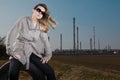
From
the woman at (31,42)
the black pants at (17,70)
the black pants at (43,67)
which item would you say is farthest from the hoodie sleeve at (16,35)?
the black pants at (43,67)

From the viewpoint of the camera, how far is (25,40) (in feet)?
16.3

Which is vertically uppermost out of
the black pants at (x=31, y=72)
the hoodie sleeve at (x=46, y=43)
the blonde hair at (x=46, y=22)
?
the blonde hair at (x=46, y=22)

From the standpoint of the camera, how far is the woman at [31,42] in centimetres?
487

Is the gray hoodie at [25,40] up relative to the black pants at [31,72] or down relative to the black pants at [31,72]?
up

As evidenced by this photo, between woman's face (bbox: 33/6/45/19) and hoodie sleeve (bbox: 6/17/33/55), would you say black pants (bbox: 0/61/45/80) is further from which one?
woman's face (bbox: 33/6/45/19)

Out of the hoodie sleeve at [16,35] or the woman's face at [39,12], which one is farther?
the woman's face at [39,12]

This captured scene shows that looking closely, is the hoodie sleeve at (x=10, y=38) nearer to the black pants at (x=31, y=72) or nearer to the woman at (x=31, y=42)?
the woman at (x=31, y=42)

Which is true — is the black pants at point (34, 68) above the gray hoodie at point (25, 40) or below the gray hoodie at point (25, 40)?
below

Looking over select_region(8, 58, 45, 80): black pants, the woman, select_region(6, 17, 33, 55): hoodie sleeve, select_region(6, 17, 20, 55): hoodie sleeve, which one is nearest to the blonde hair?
the woman

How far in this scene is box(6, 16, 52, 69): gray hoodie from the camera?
4.87m

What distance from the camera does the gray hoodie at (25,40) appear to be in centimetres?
487

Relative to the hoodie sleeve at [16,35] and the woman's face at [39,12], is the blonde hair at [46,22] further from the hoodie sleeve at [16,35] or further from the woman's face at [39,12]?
the hoodie sleeve at [16,35]

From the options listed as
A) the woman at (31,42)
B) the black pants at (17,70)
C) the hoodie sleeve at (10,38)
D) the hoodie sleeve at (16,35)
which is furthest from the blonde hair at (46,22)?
the black pants at (17,70)

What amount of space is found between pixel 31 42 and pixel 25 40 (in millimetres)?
94
